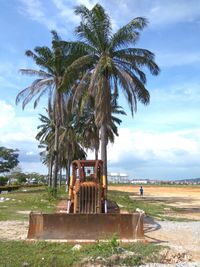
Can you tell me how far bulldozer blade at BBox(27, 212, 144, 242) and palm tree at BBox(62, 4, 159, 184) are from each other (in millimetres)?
13073

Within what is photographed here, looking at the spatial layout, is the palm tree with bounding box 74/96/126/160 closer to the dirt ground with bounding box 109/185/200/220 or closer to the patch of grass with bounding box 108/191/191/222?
the dirt ground with bounding box 109/185/200/220

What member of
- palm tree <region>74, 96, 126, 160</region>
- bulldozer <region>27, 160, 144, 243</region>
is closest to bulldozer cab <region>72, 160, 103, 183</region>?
bulldozer <region>27, 160, 144, 243</region>

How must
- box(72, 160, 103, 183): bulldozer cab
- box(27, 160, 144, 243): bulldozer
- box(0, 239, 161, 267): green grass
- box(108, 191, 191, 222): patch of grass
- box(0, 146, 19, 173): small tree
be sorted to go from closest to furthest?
1. box(0, 239, 161, 267): green grass
2. box(27, 160, 144, 243): bulldozer
3. box(72, 160, 103, 183): bulldozer cab
4. box(108, 191, 191, 222): patch of grass
5. box(0, 146, 19, 173): small tree

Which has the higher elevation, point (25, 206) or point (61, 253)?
point (25, 206)

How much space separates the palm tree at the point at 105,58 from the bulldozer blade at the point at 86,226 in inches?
515

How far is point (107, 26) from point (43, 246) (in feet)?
59.4

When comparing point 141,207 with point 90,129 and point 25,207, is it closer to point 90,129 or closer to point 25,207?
point 25,207

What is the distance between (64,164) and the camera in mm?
71375

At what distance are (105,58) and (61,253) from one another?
1635 cm

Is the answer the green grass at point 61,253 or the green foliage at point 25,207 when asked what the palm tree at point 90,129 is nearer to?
the green foliage at point 25,207

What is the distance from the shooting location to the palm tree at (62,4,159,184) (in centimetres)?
2480

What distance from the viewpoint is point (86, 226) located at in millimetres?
12133

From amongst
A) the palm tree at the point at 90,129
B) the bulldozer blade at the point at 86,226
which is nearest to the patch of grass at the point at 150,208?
the bulldozer blade at the point at 86,226

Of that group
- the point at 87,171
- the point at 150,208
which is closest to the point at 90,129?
the point at 150,208
